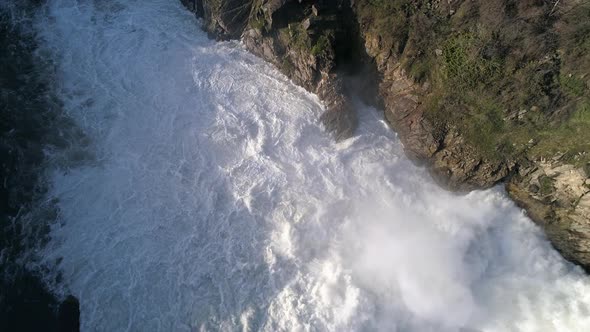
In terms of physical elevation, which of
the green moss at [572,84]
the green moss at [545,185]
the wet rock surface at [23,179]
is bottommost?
the wet rock surface at [23,179]

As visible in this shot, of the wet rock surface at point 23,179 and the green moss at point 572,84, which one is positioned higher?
the green moss at point 572,84

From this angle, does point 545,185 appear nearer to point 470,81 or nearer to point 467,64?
point 470,81

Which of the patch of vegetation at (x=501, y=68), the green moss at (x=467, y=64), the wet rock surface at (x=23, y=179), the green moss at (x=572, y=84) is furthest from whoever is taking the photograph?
the green moss at (x=467, y=64)

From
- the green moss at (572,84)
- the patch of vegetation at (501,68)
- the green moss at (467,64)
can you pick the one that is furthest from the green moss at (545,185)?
the green moss at (467,64)

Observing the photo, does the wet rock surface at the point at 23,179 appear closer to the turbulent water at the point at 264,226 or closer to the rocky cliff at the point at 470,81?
the turbulent water at the point at 264,226

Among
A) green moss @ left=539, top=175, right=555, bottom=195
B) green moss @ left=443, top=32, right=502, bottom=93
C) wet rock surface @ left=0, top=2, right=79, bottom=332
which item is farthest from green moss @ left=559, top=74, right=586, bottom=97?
wet rock surface @ left=0, top=2, right=79, bottom=332

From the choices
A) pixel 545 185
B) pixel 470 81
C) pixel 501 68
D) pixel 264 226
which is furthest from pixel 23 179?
pixel 545 185

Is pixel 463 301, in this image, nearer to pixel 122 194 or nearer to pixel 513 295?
pixel 513 295
